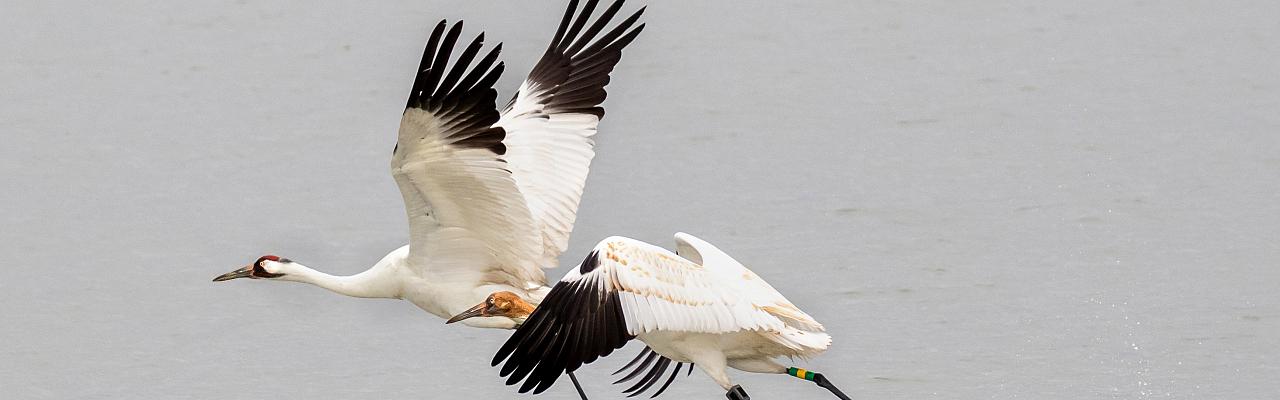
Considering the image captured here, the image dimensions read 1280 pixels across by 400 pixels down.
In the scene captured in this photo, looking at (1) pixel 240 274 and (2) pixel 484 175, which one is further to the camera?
(1) pixel 240 274

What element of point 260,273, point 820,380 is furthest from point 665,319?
point 260,273

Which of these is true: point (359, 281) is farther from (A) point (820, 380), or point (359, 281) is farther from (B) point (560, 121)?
(A) point (820, 380)

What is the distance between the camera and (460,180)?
276 inches

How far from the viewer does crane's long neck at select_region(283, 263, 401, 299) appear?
7.61 meters

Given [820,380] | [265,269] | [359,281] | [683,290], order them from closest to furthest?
[683,290] < [820,380] < [359,281] < [265,269]

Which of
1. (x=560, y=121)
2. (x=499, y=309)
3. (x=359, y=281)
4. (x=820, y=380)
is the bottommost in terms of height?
(x=820, y=380)

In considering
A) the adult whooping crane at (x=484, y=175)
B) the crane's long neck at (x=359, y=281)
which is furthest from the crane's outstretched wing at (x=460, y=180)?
the crane's long neck at (x=359, y=281)

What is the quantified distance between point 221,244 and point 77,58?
342 cm

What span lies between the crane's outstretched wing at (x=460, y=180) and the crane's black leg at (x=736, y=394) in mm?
1003

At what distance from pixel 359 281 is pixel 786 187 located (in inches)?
96.5

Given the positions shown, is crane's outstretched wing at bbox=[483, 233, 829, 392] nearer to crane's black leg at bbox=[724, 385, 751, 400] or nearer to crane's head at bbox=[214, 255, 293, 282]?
crane's black leg at bbox=[724, 385, 751, 400]

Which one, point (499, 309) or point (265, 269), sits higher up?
point (265, 269)

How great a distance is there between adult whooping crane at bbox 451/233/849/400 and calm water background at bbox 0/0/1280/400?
45cm

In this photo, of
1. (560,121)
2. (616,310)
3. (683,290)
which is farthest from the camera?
(560,121)
